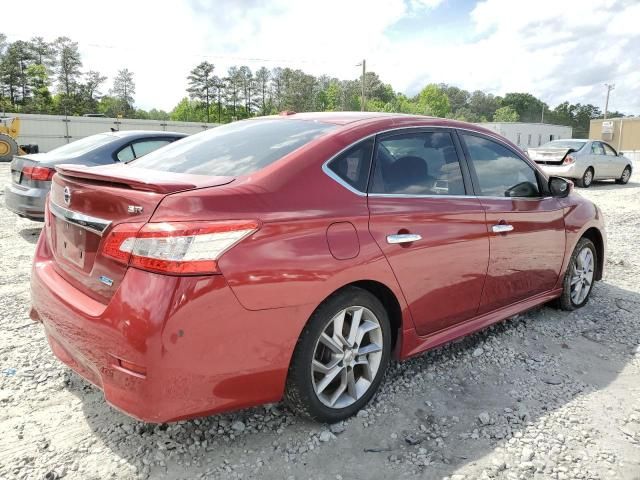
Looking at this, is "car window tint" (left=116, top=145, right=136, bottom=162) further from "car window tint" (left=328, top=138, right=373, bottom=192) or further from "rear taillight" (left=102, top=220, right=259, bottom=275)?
"rear taillight" (left=102, top=220, right=259, bottom=275)

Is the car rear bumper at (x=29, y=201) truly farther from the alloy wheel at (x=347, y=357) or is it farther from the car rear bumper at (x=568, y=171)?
the car rear bumper at (x=568, y=171)

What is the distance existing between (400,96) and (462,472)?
408 feet

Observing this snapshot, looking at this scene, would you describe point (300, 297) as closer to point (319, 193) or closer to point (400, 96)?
point (319, 193)

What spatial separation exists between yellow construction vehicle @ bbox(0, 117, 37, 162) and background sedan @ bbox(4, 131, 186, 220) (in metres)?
17.7

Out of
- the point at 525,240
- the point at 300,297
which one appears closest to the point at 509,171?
the point at 525,240

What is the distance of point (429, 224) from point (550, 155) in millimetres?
14174

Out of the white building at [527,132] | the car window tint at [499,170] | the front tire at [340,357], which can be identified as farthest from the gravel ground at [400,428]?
the white building at [527,132]

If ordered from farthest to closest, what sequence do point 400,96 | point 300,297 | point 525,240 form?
point 400,96, point 525,240, point 300,297

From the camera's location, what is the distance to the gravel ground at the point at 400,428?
236cm

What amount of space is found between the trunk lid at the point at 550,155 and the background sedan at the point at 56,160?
12264mm

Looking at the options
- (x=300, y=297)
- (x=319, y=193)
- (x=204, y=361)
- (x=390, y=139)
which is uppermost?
(x=390, y=139)

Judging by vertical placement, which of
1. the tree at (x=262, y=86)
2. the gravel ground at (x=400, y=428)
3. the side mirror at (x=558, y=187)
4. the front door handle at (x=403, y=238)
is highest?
the tree at (x=262, y=86)

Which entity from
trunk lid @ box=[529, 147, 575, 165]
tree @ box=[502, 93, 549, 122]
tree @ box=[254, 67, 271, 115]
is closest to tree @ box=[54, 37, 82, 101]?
tree @ box=[254, 67, 271, 115]

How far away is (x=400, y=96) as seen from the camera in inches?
4732
